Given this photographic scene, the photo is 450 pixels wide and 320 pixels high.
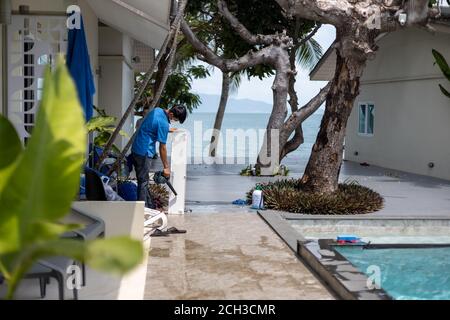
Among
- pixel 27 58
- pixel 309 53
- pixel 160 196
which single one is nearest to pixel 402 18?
pixel 160 196

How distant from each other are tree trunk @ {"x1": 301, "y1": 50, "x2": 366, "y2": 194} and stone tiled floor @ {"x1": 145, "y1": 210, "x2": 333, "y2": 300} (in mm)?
2463

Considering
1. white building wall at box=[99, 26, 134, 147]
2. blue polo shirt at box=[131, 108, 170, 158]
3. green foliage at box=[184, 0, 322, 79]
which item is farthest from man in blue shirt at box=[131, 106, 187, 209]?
green foliage at box=[184, 0, 322, 79]

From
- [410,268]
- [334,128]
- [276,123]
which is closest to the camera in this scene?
[410,268]

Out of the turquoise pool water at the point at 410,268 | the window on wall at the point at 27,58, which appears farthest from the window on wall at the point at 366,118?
the window on wall at the point at 27,58

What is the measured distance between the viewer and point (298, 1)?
1141 cm

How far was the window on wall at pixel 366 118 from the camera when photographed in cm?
2167

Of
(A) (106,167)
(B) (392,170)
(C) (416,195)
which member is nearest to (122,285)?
(A) (106,167)

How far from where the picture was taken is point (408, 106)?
18984 millimetres

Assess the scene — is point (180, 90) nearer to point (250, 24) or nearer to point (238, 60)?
point (250, 24)

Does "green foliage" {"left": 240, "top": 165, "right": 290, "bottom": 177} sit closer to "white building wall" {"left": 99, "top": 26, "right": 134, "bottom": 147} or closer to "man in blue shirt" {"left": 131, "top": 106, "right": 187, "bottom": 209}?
"white building wall" {"left": 99, "top": 26, "right": 134, "bottom": 147}

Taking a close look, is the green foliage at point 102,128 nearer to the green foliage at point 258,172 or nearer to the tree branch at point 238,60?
the tree branch at point 238,60

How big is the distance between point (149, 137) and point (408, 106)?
11.7m

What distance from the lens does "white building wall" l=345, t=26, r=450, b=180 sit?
17.3m

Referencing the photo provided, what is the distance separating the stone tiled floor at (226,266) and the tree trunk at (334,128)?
2.46 m
